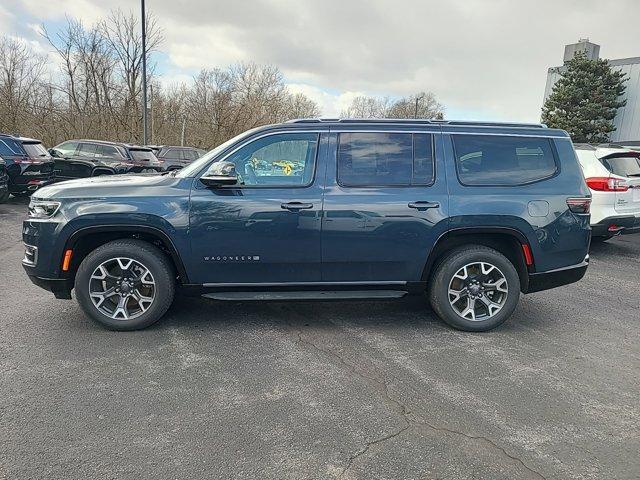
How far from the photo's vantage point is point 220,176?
12.9ft

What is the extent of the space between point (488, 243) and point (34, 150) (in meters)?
11.9

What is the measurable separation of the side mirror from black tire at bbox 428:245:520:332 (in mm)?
2111

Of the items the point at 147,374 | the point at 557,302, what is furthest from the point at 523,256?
the point at 147,374

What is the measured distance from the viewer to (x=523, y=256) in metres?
4.36

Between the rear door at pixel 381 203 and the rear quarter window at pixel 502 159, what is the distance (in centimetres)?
24

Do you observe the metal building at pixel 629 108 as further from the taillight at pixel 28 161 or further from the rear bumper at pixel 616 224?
the taillight at pixel 28 161

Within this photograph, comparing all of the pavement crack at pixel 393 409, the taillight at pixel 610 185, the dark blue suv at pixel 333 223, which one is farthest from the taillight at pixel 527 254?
the taillight at pixel 610 185

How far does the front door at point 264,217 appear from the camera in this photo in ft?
13.2

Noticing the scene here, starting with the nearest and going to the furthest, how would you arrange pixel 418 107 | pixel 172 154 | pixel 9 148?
pixel 9 148
pixel 172 154
pixel 418 107

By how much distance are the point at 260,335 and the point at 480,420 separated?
2.02 meters

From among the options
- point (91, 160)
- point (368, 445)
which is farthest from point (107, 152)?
point (368, 445)

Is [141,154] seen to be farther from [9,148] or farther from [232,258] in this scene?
[232,258]

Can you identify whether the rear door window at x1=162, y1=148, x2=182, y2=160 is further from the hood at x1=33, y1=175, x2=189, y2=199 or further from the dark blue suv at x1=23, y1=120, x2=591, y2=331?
the hood at x1=33, y1=175, x2=189, y2=199

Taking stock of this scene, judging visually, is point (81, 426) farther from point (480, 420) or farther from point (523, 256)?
point (523, 256)
